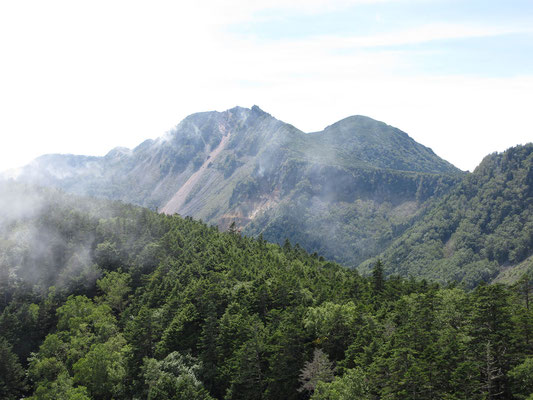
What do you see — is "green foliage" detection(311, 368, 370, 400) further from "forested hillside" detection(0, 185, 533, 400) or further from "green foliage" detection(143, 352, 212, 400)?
"green foliage" detection(143, 352, 212, 400)

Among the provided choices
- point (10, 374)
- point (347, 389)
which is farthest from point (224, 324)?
point (10, 374)

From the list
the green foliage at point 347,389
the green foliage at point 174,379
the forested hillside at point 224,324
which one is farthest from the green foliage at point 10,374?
the green foliage at point 347,389

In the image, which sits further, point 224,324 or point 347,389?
point 224,324

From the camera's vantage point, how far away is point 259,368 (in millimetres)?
71812

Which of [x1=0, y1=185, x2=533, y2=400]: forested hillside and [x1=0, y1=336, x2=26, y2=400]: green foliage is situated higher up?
[x1=0, y1=185, x2=533, y2=400]: forested hillside

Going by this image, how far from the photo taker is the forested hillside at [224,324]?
2138 inches

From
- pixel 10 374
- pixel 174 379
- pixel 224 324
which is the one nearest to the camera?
pixel 174 379

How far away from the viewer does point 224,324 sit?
86.2 metres

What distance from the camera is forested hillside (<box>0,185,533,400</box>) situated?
5431 cm

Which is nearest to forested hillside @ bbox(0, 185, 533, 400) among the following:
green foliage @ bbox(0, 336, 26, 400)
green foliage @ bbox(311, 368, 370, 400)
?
green foliage @ bbox(311, 368, 370, 400)

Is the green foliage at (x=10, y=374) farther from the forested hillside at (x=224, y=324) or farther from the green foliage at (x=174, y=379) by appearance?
the green foliage at (x=174, y=379)

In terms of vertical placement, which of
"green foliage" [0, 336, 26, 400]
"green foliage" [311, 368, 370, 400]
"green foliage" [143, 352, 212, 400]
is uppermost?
"green foliage" [311, 368, 370, 400]

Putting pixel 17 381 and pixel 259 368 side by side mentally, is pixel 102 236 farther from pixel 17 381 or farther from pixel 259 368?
pixel 259 368

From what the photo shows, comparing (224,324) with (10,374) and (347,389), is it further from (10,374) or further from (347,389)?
(10,374)
